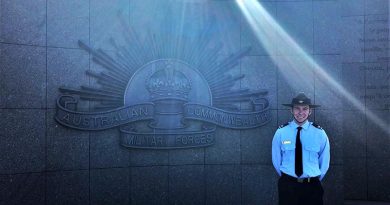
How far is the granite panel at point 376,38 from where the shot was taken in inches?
357

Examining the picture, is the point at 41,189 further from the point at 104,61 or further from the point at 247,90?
the point at 247,90

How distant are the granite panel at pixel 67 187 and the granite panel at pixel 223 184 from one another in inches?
75.1

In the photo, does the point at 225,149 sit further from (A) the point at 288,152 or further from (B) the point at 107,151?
(A) the point at 288,152

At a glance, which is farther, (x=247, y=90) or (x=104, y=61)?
(x=247, y=90)

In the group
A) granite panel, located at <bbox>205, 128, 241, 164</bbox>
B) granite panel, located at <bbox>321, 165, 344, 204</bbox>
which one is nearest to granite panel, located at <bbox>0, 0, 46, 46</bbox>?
granite panel, located at <bbox>205, 128, 241, 164</bbox>

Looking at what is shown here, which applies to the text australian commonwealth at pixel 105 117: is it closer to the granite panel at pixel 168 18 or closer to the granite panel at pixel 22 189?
the granite panel at pixel 22 189

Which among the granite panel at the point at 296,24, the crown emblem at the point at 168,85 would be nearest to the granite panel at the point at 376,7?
the granite panel at the point at 296,24

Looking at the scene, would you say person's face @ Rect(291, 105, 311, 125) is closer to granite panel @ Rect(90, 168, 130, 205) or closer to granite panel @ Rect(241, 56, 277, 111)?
granite panel @ Rect(241, 56, 277, 111)

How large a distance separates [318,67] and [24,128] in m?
4.62

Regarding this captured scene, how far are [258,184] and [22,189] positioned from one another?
11.7 ft

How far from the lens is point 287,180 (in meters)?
5.63

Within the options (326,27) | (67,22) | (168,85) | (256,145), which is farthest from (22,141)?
(326,27)

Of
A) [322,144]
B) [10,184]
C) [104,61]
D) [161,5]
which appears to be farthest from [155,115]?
[322,144]

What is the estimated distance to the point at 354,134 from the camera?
9117mm
